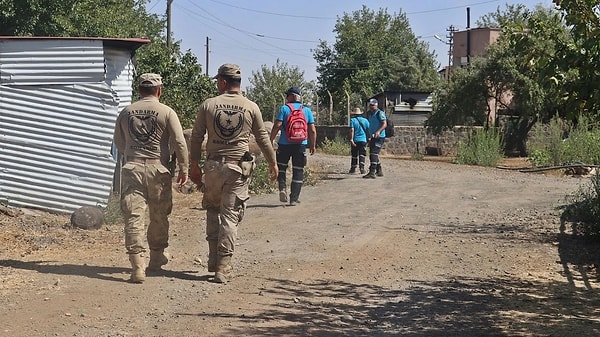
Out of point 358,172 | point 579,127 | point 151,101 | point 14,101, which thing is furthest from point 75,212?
point 579,127

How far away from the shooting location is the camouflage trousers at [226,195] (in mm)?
7723

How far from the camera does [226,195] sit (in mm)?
7758

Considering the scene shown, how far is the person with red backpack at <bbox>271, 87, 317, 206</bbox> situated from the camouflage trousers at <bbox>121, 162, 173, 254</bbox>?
4314 millimetres

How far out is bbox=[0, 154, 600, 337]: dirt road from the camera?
252 inches

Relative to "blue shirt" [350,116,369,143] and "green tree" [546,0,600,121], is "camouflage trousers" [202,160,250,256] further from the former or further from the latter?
"blue shirt" [350,116,369,143]

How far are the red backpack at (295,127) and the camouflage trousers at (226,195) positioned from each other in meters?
4.56

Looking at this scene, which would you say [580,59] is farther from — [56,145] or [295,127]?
[56,145]

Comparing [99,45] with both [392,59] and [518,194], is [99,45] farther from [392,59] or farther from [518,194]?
[392,59]

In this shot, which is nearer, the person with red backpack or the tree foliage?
the person with red backpack

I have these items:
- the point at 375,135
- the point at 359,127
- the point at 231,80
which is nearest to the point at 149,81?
the point at 231,80

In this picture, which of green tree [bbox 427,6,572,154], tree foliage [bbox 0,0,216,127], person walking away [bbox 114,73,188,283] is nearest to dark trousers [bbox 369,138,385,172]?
tree foliage [bbox 0,0,216,127]

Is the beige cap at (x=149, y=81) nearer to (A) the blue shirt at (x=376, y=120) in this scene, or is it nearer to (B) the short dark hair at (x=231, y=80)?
(B) the short dark hair at (x=231, y=80)

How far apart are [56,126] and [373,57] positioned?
60047 millimetres

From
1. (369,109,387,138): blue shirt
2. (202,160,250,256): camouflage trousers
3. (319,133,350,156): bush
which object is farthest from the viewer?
(319,133,350,156): bush
